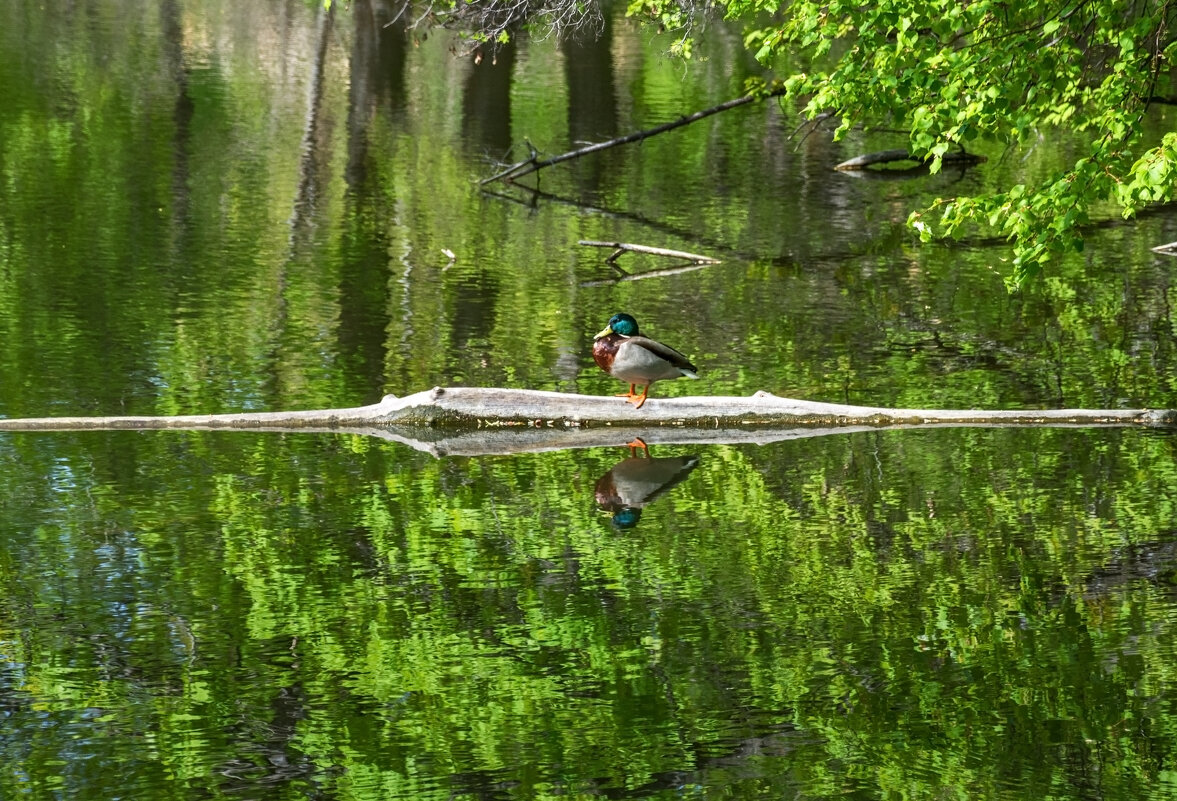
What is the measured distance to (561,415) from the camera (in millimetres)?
12383

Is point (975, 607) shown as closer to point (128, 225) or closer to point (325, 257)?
point (325, 257)

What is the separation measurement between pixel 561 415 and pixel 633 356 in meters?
0.73

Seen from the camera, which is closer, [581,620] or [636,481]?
[581,620]

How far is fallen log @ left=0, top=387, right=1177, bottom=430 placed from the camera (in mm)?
12234

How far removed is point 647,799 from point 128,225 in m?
17.0

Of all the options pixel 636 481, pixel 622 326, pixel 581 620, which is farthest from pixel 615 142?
pixel 581 620

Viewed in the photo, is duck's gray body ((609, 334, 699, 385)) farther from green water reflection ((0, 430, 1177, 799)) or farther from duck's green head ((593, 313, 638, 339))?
green water reflection ((0, 430, 1177, 799))

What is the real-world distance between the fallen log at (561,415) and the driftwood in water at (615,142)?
9.80 m

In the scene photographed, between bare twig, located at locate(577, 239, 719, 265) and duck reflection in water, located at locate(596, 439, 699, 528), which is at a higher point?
bare twig, located at locate(577, 239, 719, 265)

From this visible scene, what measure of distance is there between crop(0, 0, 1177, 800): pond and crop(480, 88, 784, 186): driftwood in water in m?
0.96

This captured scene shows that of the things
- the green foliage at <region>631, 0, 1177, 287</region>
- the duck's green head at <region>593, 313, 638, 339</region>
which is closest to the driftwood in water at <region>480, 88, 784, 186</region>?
the green foliage at <region>631, 0, 1177, 287</region>

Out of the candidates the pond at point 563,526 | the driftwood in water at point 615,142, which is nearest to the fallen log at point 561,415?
the pond at point 563,526

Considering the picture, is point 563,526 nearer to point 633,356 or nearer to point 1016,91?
point 633,356

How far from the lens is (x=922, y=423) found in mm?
12805
